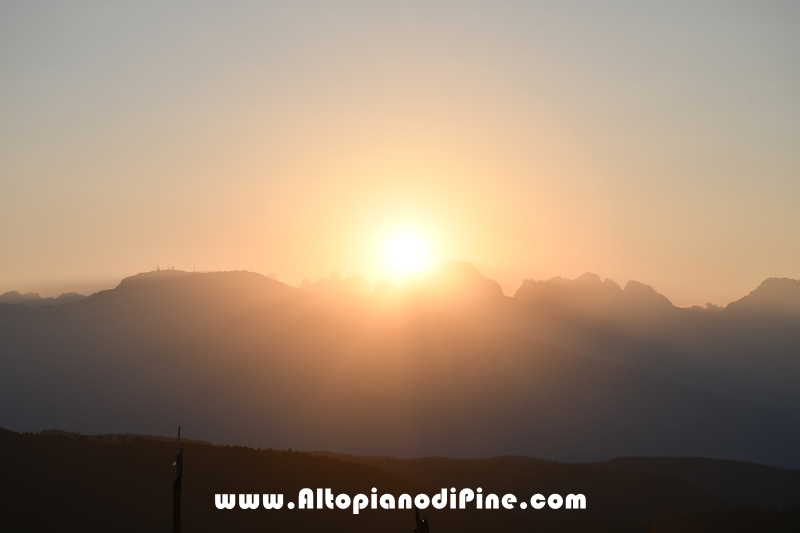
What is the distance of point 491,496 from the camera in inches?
2051

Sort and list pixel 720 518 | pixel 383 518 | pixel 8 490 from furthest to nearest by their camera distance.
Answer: pixel 720 518 < pixel 383 518 < pixel 8 490

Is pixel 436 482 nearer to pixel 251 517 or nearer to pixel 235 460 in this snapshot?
pixel 235 460

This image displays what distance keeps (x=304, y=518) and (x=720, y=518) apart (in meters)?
25.3

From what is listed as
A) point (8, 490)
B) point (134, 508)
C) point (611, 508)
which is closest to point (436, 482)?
point (611, 508)

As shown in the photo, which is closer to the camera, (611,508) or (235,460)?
(235,460)

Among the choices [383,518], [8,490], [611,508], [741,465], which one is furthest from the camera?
Answer: [741,465]

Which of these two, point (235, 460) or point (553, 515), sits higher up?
point (235, 460)

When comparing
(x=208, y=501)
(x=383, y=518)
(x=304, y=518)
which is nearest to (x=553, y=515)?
(x=383, y=518)

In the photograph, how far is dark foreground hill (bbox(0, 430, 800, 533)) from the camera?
112 feet

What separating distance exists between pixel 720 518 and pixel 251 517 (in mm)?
28156

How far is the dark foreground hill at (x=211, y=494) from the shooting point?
3419 centimetres

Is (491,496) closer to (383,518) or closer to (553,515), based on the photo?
(553,515)

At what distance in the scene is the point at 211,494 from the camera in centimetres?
3841

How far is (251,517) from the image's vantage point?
37.1m
